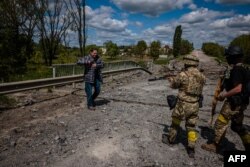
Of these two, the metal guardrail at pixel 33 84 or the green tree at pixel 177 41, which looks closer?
the metal guardrail at pixel 33 84

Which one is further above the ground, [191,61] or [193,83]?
[191,61]

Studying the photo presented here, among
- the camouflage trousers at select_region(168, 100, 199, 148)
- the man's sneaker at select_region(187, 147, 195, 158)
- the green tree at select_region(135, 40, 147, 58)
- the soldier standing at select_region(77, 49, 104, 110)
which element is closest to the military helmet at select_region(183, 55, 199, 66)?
the camouflage trousers at select_region(168, 100, 199, 148)

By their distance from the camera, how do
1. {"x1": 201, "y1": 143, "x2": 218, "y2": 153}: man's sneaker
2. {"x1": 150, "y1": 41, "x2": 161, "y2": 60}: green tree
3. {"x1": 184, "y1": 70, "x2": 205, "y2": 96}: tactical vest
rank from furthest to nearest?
{"x1": 150, "y1": 41, "x2": 161, "y2": 60}: green tree < {"x1": 201, "y1": 143, "x2": 218, "y2": 153}: man's sneaker < {"x1": 184, "y1": 70, "x2": 205, "y2": 96}: tactical vest

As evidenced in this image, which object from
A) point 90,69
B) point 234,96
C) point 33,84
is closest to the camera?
point 234,96

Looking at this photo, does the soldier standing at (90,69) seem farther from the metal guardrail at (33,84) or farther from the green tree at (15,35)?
the green tree at (15,35)

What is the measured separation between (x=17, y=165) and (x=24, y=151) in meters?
0.60

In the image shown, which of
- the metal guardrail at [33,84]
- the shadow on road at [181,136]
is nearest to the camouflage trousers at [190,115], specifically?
the shadow on road at [181,136]

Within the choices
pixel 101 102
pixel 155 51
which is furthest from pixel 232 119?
pixel 155 51

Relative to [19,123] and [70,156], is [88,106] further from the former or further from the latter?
[70,156]

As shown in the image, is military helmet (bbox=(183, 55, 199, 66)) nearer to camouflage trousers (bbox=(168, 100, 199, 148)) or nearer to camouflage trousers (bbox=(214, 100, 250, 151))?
camouflage trousers (bbox=(168, 100, 199, 148))

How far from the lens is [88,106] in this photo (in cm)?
844

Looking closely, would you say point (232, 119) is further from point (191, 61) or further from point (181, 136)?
point (181, 136)

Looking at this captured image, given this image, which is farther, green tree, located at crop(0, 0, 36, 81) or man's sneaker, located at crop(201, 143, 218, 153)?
green tree, located at crop(0, 0, 36, 81)

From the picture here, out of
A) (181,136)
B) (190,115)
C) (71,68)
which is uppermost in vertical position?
(71,68)
